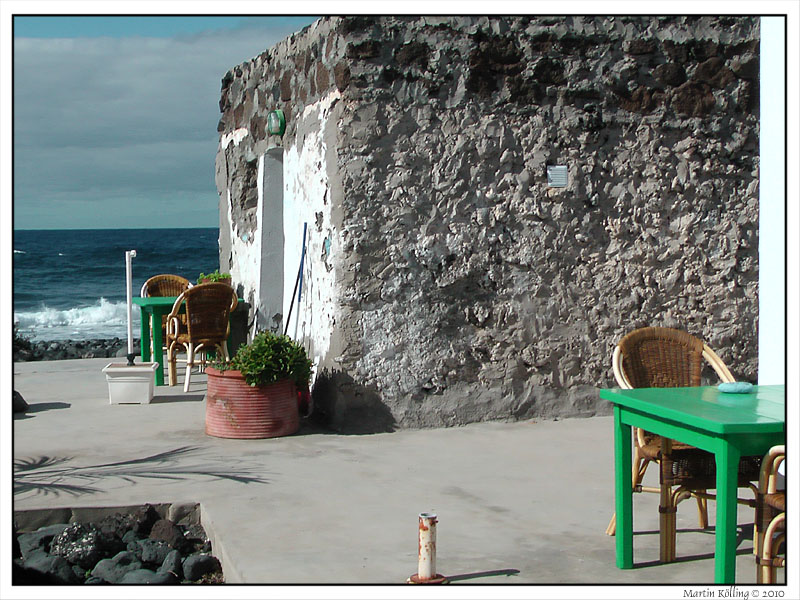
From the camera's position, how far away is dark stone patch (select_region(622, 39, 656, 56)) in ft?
20.5

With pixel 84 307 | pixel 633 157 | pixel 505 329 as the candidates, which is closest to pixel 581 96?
pixel 633 157

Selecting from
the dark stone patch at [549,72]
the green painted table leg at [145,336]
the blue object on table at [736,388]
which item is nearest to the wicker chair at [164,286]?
the green painted table leg at [145,336]

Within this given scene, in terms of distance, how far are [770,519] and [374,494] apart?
203cm

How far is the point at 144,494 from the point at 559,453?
228 cm

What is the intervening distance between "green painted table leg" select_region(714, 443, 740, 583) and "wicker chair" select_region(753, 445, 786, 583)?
98 mm

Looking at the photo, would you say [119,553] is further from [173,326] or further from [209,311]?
[173,326]

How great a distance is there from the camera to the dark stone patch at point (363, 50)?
19.1 ft

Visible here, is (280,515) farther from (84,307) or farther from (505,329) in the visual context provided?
(84,307)

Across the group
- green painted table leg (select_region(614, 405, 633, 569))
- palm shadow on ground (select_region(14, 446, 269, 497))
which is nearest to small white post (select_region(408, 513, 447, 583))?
green painted table leg (select_region(614, 405, 633, 569))

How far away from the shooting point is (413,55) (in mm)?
5918

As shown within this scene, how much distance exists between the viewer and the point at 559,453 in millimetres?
5398

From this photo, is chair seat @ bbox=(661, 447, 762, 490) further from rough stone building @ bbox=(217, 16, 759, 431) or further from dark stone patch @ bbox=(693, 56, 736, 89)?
dark stone patch @ bbox=(693, 56, 736, 89)

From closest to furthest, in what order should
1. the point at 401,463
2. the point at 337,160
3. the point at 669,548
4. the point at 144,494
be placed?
the point at 669,548 → the point at 144,494 → the point at 401,463 → the point at 337,160

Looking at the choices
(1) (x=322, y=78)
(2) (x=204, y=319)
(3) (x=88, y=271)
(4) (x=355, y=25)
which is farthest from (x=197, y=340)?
(3) (x=88, y=271)
